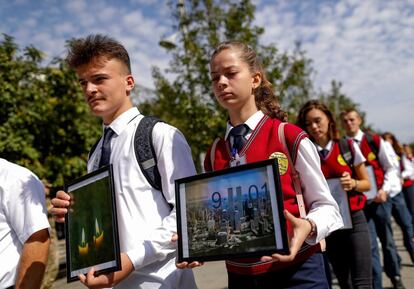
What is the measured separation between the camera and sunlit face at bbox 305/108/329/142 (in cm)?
418

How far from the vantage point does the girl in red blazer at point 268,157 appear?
207cm

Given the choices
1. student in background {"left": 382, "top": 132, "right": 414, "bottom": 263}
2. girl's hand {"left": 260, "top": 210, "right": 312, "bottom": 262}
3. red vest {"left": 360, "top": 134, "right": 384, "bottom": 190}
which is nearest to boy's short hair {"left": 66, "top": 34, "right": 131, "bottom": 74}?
girl's hand {"left": 260, "top": 210, "right": 312, "bottom": 262}

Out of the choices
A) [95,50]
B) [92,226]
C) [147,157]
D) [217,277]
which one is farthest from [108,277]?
[217,277]

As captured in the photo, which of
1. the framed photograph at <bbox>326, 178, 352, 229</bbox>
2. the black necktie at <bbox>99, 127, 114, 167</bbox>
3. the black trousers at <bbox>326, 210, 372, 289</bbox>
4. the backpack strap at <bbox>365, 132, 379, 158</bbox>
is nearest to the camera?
the black necktie at <bbox>99, 127, 114, 167</bbox>

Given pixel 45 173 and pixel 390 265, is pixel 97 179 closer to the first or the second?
pixel 390 265

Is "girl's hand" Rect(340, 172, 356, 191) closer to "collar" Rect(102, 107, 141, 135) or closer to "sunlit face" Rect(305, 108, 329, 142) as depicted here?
"sunlit face" Rect(305, 108, 329, 142)

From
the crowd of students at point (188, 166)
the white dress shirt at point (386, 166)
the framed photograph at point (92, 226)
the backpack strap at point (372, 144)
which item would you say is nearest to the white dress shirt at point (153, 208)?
the crowd of students at point (188, 166)

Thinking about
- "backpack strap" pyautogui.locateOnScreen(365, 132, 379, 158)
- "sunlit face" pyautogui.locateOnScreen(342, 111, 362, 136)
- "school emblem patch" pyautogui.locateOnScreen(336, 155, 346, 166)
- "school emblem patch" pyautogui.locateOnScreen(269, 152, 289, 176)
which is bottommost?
"school emblem patch" pyautogui.locateOnScreen(269, 152, 289, 176)

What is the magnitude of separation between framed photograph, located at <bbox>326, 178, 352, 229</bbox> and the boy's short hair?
7.70ft

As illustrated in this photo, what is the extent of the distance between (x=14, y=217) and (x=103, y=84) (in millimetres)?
805

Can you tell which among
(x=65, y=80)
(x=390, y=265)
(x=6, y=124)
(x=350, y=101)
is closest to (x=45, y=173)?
(x=6, y=124)

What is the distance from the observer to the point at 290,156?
2127mm

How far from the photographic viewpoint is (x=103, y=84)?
7.49ft

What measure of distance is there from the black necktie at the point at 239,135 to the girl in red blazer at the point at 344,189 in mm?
2004
